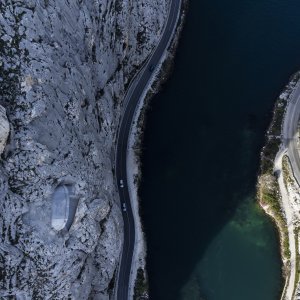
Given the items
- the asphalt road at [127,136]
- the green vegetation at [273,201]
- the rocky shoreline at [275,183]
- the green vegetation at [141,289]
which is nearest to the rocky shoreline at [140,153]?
the green vegetation at [141,289]

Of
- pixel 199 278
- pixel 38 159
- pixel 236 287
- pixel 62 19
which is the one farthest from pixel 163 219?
pixel 62 19

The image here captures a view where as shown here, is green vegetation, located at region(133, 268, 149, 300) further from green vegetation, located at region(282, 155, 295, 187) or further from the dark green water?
green vegetation, located at region(282, 155, 295, 187)

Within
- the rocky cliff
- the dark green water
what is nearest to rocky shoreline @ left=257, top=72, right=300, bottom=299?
the dark green water

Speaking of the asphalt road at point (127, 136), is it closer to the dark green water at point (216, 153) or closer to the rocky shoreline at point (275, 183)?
the dark green water at point (216, 153)

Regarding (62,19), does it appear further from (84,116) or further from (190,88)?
(190,88)

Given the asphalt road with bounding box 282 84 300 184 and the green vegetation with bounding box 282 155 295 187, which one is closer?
the green vegetation with bounding box 282 155 295 187

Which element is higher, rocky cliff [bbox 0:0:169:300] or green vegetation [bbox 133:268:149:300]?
rocky cliff [bbox 0:0:169:300]

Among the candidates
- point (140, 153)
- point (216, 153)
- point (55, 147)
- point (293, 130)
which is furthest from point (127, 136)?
point (293, 130)
